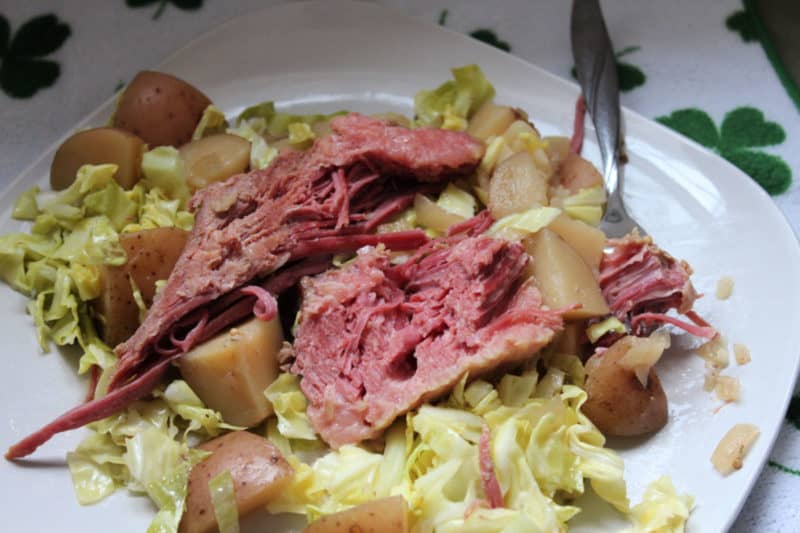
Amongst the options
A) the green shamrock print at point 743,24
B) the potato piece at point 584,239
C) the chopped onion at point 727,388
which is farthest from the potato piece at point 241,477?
the green shamrock print at point 743,24

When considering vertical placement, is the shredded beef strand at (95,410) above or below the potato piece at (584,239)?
below

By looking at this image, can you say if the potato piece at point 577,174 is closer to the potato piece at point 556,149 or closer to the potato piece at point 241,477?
the potato piece at point 556,149

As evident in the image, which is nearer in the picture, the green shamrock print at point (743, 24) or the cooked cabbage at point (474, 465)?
the cooked cabbage at point (474, 465)

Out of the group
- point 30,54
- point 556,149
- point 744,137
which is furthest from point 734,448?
point 30,54

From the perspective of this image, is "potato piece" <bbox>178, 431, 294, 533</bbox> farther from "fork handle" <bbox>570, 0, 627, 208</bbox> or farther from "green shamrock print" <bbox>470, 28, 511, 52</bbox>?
"green shamrock print" <bbox>470, 28, 511, 52</bbox>

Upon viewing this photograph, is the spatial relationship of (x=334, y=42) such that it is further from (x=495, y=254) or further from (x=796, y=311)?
(x=796, y=311)

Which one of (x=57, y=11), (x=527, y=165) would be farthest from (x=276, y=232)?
(x=57, y=11)

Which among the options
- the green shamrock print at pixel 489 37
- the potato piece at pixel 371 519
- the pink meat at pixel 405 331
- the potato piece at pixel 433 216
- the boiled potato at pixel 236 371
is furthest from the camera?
the green shamrock print at pixel 489 37
